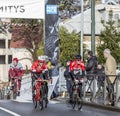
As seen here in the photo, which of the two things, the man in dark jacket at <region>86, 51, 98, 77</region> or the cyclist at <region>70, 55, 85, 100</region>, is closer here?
the cyclist at <region>70, 55, 85, 100</region>

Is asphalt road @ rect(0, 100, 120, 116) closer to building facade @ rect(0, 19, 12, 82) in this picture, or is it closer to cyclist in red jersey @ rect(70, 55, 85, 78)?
cyclist in red jersey @ rect(70, 55, 85, 78)

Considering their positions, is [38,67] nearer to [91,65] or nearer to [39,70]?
[39,70]

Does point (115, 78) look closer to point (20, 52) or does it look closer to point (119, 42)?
point (119, 42)

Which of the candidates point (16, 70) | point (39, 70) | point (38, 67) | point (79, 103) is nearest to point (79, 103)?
point (79, 103)

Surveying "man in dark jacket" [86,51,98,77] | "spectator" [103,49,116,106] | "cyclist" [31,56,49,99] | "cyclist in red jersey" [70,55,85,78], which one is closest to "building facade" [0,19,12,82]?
"man in dark jacket" [86,51,98,77]

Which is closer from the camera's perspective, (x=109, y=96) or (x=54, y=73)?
(x=109, y=96)

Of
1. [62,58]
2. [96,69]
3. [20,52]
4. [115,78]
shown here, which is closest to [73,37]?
[62,58]

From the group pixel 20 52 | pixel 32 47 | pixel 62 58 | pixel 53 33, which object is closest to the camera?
pixel 53 33

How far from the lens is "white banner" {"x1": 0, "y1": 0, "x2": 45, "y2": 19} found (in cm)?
2361

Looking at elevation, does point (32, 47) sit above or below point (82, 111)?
above

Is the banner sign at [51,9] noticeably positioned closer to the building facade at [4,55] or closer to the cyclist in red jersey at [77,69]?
the cyclist in red jersey at [77,69]

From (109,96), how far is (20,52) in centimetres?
6259

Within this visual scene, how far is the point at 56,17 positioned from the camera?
2352 centimetres

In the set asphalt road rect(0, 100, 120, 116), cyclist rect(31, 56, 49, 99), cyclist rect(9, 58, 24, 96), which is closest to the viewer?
asphalt road rect(0, 100, 120, 116)
